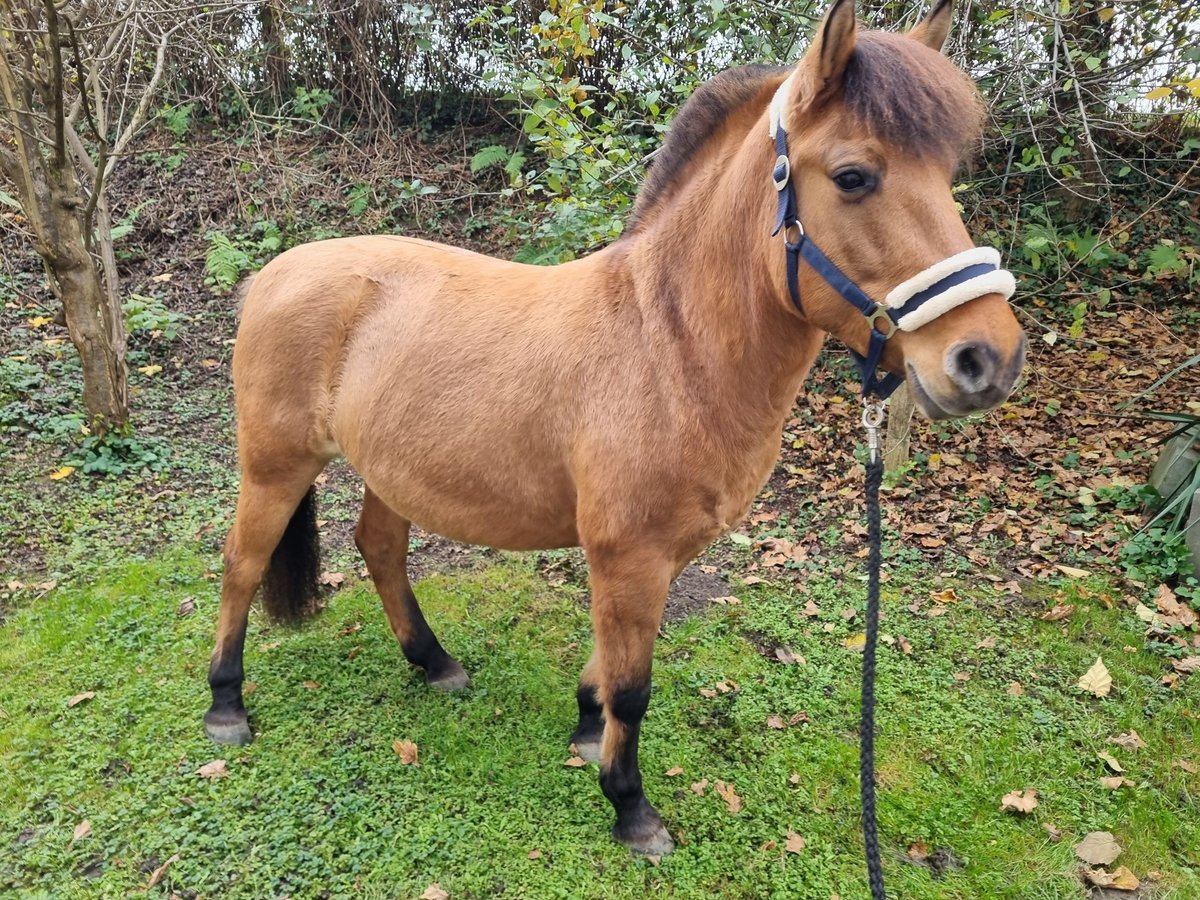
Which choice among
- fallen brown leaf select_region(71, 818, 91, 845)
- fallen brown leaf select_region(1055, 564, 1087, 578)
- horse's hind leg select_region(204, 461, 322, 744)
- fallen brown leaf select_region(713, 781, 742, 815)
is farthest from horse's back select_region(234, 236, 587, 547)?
fallen brown leaf select_region(1055, 564, 1087, 578)

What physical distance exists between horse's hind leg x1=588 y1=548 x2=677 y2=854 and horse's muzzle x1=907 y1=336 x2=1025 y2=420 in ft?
3.40

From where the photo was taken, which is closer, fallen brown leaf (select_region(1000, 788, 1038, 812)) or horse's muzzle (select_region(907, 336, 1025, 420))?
horse's muzzle (select_region(907, 336, 1025, 420))

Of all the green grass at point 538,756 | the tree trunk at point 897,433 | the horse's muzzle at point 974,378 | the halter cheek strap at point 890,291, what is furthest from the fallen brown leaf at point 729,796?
the tree trunk at point 897,433

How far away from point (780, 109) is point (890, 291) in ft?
1.89

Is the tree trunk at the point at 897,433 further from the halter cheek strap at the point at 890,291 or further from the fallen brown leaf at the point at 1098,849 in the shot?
the halter cheek strap at the point at 890,291

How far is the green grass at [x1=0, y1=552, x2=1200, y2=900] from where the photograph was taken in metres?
2.55

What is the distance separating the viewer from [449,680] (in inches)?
135

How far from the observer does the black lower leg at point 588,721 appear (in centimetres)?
303

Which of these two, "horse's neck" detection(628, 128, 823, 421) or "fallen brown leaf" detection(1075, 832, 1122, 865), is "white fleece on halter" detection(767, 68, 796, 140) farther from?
"fallen brown leaf" detection(1075, 832, 1122, 865)

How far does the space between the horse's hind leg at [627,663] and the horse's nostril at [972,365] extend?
1079 millimetres

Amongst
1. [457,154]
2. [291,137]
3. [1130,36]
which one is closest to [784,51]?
[1130,36]

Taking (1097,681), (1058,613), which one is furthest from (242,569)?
(1058,613)

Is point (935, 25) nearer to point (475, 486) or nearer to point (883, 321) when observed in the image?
point (883, 321)

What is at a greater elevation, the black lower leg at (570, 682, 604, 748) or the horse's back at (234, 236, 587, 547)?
the horse's back at (234, 236, 587, 547)
